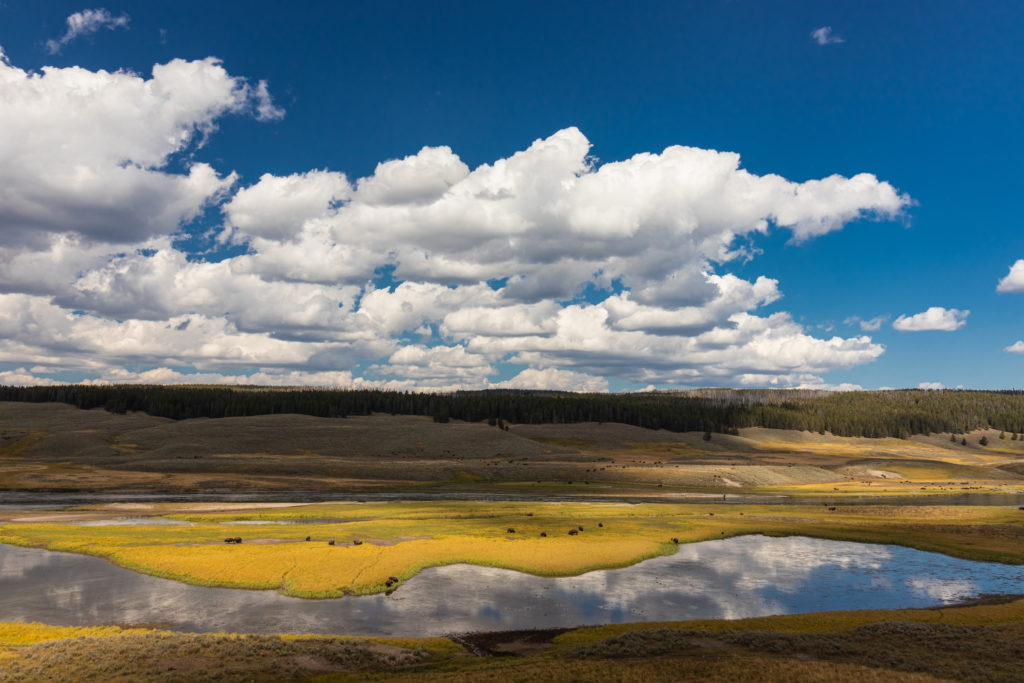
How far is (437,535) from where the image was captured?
51.8 meters

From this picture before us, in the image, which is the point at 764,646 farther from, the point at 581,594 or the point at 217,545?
the point at 217,545

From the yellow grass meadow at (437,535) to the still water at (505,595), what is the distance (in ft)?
5.74

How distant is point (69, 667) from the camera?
70.7 ft

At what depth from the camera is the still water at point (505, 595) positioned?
30.0 m

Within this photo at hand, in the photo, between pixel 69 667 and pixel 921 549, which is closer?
pixel 69 667

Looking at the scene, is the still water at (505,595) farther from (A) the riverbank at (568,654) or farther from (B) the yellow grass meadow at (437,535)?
(A) the riverbank at (568,654)

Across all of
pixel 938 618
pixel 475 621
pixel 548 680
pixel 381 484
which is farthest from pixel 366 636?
pixel 381 484

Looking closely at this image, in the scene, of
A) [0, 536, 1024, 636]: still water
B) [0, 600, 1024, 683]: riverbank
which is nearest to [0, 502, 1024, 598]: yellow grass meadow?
[0, 536, 1024, 636]: still water

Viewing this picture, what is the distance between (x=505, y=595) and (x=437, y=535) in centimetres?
1762

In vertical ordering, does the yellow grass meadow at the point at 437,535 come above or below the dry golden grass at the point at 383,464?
above

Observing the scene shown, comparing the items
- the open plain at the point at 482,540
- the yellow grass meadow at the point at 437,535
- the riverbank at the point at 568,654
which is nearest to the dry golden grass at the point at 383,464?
the open plain at the point at 482,540

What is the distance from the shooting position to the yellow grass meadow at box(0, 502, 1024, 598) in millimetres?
39094

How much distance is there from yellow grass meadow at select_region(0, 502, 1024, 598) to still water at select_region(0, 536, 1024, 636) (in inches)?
68.9

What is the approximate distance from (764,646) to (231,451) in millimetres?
159340
